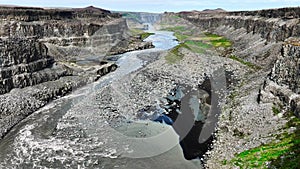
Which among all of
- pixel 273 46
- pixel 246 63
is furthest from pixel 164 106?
pixel 273 46

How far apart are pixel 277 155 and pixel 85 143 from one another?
17347 millimetres

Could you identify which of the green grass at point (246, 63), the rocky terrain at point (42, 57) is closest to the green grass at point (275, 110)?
the green grass at point (246, 63)

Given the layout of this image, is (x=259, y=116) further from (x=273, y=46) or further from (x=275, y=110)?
(x=273, y=46)

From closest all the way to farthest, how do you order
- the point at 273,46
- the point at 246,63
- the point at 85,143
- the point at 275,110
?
1. the point at 85,143
2. the point at 275,110
3. the point at 273,46
4. the point at 246,63

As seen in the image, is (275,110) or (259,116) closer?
(275,110)

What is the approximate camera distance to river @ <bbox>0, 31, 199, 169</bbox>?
26141 mm

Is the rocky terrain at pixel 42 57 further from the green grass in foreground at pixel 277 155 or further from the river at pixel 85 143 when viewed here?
the green grass in foreground at pixel 277 155

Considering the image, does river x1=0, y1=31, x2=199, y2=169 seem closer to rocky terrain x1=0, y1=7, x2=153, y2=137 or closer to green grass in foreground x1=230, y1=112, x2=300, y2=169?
rocky terrain x1=0, y1=7, x2=153, y2=137

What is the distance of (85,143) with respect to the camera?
29656 millimetres

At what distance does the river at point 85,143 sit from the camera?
26.1 m

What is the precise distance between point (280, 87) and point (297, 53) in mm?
3848

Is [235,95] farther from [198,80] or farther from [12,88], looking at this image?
[12,88]

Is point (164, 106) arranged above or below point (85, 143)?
above

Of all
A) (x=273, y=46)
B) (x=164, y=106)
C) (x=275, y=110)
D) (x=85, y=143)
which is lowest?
(x=85, y=143)
